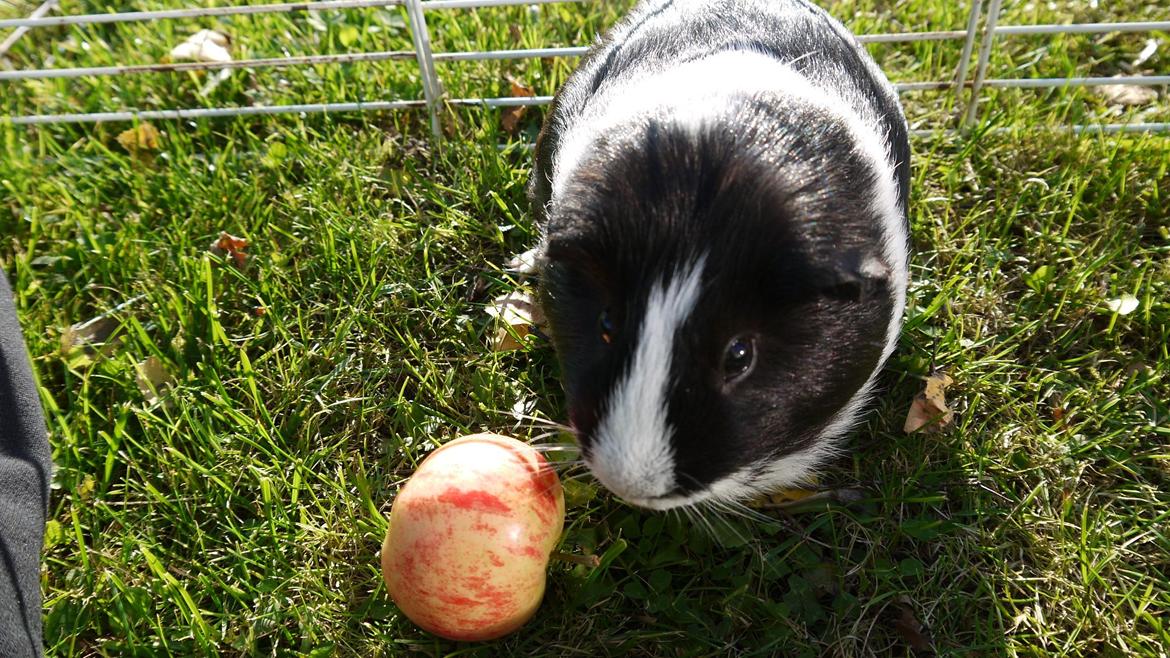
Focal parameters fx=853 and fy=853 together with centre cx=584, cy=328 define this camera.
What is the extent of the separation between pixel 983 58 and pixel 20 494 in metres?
3.52

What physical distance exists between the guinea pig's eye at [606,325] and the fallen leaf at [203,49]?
102 inches

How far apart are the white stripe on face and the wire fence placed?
1687mm

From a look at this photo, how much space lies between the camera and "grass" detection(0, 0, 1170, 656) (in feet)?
7.66

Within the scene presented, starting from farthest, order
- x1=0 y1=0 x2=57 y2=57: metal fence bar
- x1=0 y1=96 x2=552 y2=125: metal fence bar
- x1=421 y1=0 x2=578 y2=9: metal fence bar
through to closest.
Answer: x1=0 y1=0 x2=57 y2=57: metal fence bar
x1=0 y1=96 x2=552 y2=125: metal fence bar
x1=421 y1=0 x2=578 y2=9: metal fence bar

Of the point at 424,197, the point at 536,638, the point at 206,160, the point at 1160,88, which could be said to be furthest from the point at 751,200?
the point at 1160,88

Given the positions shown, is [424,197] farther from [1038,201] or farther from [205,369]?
[1038,201]

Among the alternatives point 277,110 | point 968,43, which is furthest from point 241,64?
point 968,43

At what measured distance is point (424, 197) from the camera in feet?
10.8

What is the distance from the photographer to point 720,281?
1.90 metres

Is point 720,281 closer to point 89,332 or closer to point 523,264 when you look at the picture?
point 523,264

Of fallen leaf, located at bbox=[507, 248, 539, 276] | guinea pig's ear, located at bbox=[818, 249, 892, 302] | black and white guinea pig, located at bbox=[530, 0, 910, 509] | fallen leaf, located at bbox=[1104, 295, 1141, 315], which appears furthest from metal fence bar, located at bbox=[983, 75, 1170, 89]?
fallen leaf, located at bbox=[507, 248, 539, 276]

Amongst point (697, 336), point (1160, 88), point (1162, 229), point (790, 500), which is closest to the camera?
point (697, 336)

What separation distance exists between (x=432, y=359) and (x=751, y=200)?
1.36 metres

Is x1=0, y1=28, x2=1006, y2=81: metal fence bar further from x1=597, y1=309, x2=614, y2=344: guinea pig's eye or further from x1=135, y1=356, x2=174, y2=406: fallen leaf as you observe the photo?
x1=597, y1=309, x2=614, y2=344: guinea pig's eye
